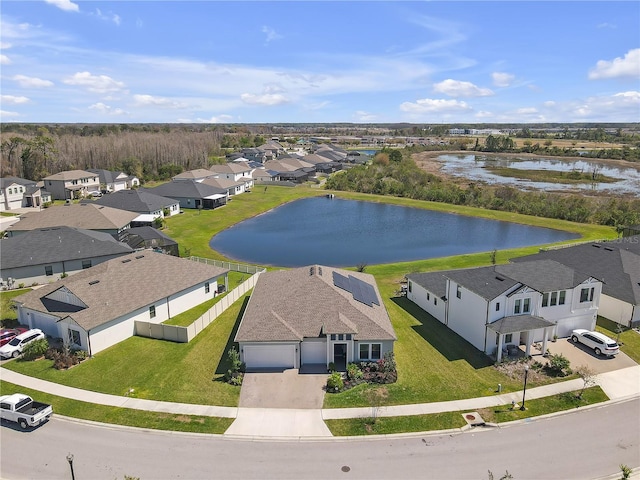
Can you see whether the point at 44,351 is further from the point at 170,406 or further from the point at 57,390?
the point at 170,406

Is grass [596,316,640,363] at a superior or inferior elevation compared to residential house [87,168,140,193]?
inferior

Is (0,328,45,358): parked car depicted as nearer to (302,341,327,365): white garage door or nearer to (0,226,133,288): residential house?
(0,226,133,288): residential house

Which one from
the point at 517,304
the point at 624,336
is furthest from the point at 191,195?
the point at 624,336

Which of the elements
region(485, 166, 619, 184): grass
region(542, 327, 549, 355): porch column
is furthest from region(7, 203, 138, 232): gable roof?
region(485, 166, 619, 184): grass

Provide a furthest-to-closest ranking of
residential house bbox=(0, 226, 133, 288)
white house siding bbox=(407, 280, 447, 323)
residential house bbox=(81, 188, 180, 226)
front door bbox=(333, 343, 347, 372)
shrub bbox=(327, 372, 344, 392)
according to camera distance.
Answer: residential house bbox=(81, 188, 180, 226) < residential house bbox=(0, 226, 133, 288) < white house siding bbox=(407, 280, 447, 323) < front door bbox=(333, 343, 347, 372) < shrub bbox=(327, 372, 344, 392)

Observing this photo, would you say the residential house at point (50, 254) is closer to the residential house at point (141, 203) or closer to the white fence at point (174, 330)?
the white fence at point (174, 330)

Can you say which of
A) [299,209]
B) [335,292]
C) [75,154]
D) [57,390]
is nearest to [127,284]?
[57,390]

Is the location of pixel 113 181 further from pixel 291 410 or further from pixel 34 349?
pixel 291 410

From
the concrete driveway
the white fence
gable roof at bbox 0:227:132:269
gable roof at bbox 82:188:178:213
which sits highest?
gable roof at bbox 82:188:178:213
